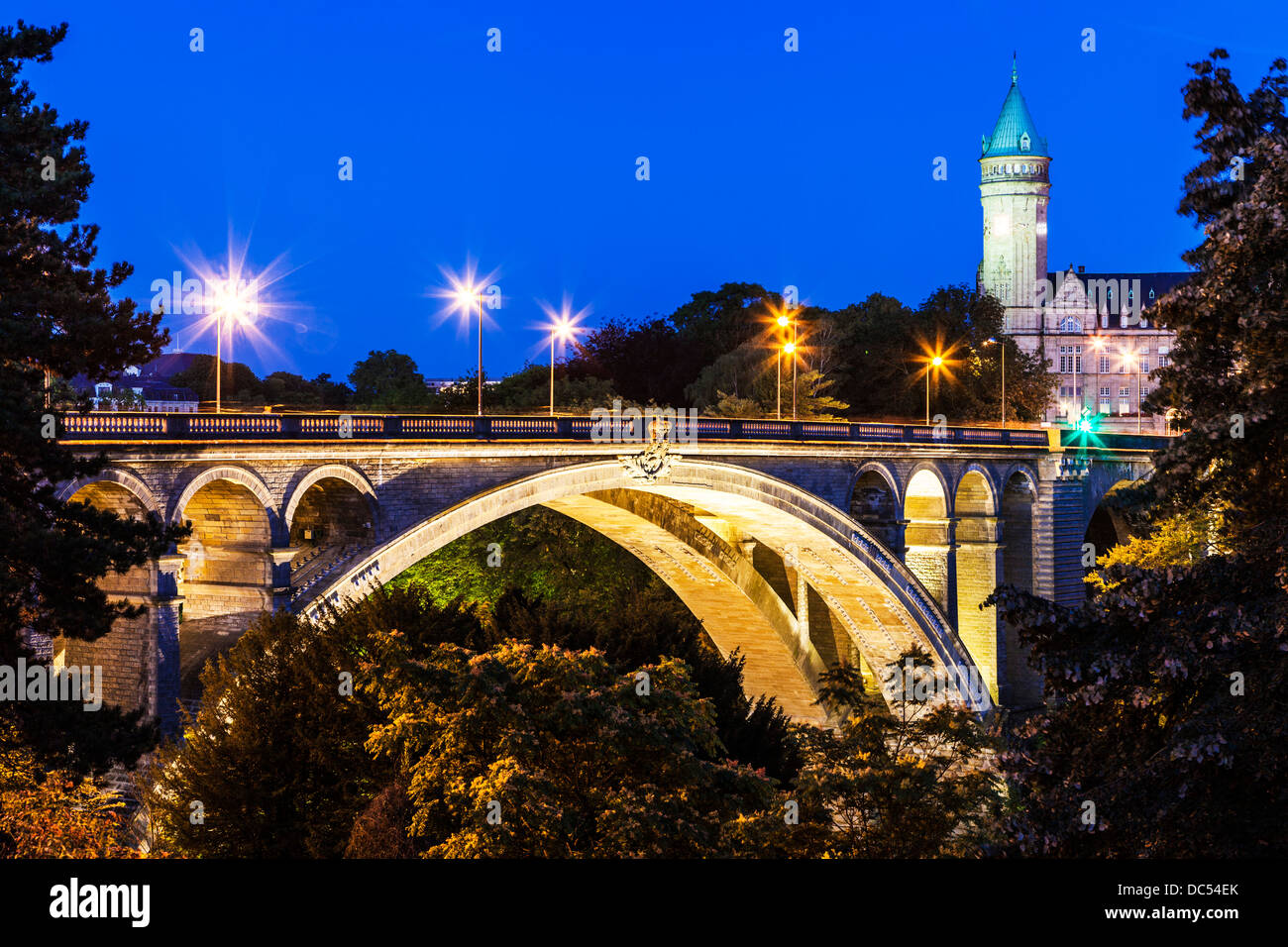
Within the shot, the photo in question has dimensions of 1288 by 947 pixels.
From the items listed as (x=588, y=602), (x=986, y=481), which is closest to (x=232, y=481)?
(x=588, y=602)

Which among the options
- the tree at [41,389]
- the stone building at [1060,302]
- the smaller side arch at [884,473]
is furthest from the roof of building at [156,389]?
the stone building at [1060,302]

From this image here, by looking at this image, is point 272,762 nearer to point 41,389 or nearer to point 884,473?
point 41,389

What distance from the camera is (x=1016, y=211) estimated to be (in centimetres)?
12538

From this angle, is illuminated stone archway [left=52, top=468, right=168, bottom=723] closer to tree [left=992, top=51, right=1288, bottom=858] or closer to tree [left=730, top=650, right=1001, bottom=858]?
tree [left=730, top=650, right=1001, bottom=858]

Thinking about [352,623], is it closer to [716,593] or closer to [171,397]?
[716,593]

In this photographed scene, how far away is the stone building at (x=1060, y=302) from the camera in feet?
410

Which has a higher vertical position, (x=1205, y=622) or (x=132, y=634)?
(x=1205, y=622)

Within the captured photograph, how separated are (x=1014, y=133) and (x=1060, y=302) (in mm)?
16243

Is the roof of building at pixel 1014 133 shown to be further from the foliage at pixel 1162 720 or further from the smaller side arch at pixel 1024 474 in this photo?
the foliage at pixel 1162 720

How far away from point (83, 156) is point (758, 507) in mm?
23488

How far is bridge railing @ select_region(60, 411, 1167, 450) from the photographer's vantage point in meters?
24.2

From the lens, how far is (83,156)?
2272cm
